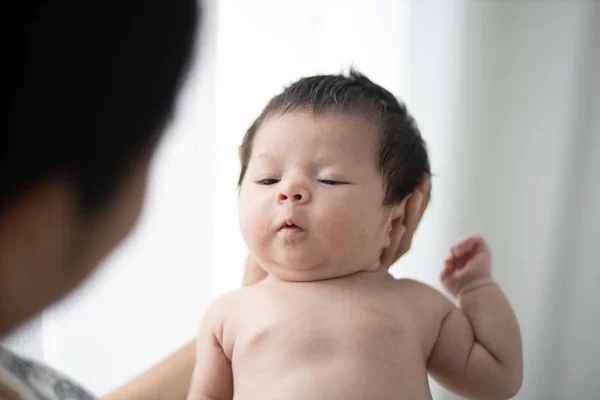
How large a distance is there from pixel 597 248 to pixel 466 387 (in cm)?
56

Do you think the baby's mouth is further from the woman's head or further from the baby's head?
the woman's head

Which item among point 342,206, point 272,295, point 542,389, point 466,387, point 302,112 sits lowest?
point 542,389

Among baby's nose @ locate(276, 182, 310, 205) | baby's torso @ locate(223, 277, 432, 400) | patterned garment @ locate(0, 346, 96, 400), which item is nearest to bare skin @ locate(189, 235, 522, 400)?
baby's torso @ locate(223, 277, 432, 400)

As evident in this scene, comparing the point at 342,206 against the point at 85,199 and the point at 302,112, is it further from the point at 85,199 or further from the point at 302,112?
the point at 85,199

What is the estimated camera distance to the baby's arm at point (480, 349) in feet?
2.57

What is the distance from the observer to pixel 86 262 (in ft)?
1.36

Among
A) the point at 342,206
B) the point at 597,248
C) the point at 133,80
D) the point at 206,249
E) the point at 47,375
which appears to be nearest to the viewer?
the point at 133,80

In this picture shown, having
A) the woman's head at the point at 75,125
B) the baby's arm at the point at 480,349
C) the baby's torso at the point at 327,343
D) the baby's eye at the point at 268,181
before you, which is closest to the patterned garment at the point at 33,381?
the woman's head at the point at 75,125

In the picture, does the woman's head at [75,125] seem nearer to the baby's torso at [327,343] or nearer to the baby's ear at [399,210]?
the baby's torso at [327,343]

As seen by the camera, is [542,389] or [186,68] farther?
[542,389]

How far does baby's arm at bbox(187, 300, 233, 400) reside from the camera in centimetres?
74

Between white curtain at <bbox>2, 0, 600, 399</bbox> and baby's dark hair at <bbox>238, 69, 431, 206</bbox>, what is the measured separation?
0.74ft

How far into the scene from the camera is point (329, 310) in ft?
2.33

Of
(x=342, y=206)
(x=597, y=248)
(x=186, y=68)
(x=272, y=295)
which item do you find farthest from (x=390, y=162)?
(x=597, y=248)
